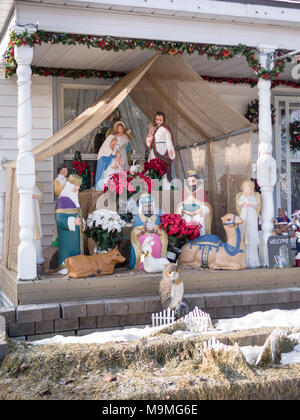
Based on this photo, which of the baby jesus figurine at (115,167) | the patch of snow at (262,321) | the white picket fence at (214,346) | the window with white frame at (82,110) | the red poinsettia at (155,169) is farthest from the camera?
the window with white frame at (82,110)

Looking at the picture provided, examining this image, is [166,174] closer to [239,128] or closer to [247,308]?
[239,128]

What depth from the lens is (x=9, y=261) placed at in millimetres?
7457

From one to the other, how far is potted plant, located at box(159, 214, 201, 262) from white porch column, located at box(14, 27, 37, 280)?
1.79 metres

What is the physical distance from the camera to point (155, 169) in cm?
841

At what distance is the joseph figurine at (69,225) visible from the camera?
23.5 feet

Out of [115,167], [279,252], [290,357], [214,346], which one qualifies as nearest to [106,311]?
[214,346]

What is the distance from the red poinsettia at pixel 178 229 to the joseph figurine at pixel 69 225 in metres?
1.09

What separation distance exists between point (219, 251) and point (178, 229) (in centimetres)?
61

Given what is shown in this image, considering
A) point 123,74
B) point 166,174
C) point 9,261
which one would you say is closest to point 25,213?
point 9,261

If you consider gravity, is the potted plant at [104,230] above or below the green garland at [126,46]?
below

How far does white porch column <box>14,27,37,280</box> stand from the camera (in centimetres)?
643

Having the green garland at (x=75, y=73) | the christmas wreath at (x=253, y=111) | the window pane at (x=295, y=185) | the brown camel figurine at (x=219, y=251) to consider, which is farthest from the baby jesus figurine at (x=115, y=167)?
the window pane at (x=295, y=185)

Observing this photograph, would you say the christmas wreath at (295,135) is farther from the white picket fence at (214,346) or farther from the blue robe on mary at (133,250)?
the white picket fence at (214,346)
